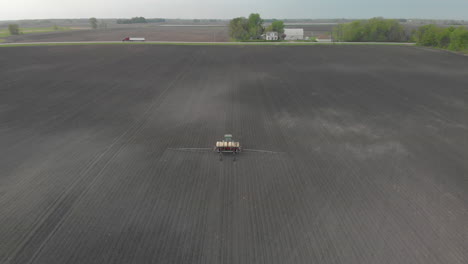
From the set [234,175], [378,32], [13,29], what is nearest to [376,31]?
[378,32]

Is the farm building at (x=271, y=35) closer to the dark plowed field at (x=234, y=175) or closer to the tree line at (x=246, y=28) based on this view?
the tree line at (x=246, y=28)

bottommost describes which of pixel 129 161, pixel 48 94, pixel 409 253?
pixel 409 253

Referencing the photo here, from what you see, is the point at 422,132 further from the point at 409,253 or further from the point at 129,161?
the point at 129,161

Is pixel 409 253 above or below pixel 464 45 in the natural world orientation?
below

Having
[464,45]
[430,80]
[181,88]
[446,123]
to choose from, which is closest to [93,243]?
[181,88]

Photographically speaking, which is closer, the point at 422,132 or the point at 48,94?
the point at 422,132

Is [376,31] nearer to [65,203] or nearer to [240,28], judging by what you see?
[240,28]

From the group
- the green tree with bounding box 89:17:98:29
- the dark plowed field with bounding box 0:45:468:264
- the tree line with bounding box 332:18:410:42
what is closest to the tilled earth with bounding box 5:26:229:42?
the green tree with bounding box 89:17:98:29
